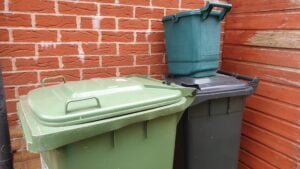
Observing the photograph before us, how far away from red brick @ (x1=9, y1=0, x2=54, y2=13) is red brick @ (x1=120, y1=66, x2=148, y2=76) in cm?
69

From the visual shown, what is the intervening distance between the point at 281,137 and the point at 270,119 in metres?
0.16

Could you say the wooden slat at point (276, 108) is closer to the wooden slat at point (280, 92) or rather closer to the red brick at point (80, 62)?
the wooden slat at point (280, 92)

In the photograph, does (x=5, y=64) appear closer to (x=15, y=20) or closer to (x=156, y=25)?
(x=15, y=20)

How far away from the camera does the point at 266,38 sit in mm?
1967

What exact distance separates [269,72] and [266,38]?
A: 0.91 ft

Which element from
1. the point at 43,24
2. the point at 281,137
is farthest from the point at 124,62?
the point at 281,137

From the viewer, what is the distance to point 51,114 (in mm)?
1015

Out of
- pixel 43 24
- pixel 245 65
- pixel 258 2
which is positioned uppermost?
pixel 258 2

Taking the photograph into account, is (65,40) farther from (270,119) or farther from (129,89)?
(270,119)

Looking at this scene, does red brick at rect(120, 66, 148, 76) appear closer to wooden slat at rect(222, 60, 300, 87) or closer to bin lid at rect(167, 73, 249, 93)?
bin lid at rect(167, 73, 249, 93)

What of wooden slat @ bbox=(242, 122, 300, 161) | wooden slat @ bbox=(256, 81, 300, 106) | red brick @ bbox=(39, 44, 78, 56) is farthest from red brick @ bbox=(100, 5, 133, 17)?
wooden slat @ bbox=(242, 122, 300, 161)

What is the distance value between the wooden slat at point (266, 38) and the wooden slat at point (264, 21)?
0.13 ft

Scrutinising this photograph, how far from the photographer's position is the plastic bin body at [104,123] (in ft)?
3.26

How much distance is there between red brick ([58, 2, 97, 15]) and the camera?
5.61 ft
